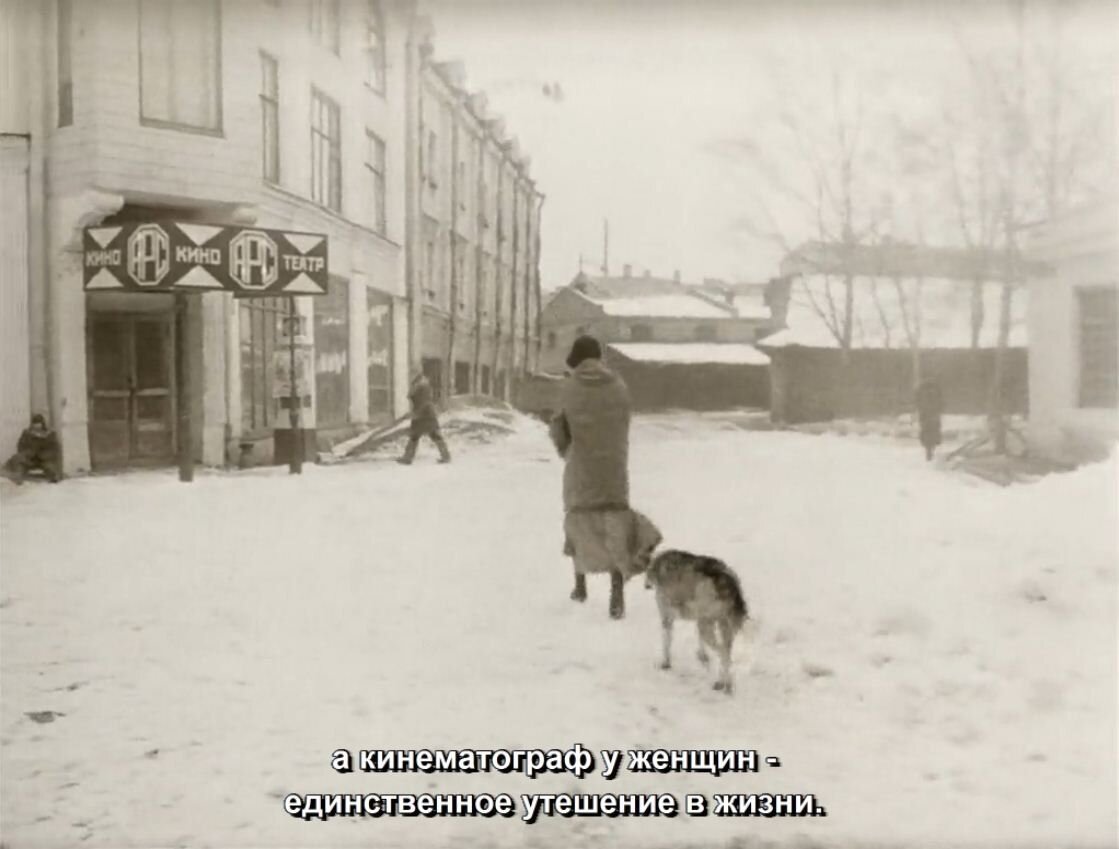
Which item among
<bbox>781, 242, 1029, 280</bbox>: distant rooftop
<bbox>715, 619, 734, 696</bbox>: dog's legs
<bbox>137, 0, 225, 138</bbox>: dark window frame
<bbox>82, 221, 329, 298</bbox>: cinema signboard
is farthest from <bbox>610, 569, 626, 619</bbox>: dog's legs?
<bbox>137, 0, 225, 138</bbox>: dark window frame

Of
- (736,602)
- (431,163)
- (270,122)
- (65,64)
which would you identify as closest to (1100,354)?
(736,602)

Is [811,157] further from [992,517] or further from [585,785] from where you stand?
[585,785]

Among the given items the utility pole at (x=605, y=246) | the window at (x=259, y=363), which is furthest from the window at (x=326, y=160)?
the utility pole at (x=605, y=246)

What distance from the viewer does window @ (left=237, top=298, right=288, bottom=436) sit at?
3.09m

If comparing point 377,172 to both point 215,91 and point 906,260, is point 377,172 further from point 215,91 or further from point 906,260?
point 906,260

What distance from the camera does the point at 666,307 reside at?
3.02 m

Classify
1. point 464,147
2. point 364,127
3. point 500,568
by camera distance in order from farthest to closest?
point 364,127, point 464,147, point 500,568

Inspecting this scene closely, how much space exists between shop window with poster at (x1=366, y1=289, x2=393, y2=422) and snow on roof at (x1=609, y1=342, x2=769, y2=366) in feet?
2.61

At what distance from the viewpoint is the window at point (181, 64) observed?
Answer: 2.82 m

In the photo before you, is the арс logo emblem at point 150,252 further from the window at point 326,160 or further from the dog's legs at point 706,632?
the dog's legs at point 706,632

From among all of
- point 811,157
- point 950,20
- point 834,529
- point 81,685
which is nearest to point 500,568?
point 834,529

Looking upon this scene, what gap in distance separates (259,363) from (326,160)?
819mm

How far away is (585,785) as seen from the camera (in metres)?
2.52

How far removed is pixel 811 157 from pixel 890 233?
1.12 feet
